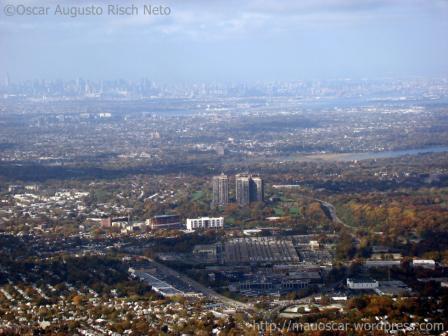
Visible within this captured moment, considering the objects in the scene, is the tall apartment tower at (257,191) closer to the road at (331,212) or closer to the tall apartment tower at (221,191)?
the tall apartment tower at (221,191)

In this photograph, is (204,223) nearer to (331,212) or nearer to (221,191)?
(331,212)

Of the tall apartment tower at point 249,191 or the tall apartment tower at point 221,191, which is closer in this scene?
the tall apartment tower at point 249,191

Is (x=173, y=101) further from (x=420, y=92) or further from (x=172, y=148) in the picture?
(x=172, y=148)

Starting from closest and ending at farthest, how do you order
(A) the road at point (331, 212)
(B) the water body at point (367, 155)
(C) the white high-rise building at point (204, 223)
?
(A) the road at point (331, 212), (C) the white high-rise building at point (204, 223), (B) the water body at point (367, 155)

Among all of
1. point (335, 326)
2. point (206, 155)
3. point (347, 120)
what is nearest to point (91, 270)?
point (335, 326)

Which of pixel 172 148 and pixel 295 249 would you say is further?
pixel 172 148

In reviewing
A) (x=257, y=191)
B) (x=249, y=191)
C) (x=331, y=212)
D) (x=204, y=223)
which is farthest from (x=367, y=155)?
(x=204, y=223)

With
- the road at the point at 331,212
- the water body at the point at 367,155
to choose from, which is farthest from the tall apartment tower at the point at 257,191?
the water body at the point at 367,155

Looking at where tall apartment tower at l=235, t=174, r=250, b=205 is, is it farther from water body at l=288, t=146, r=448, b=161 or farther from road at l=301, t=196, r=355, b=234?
water body at l=288, t=146, r=448, b=161
